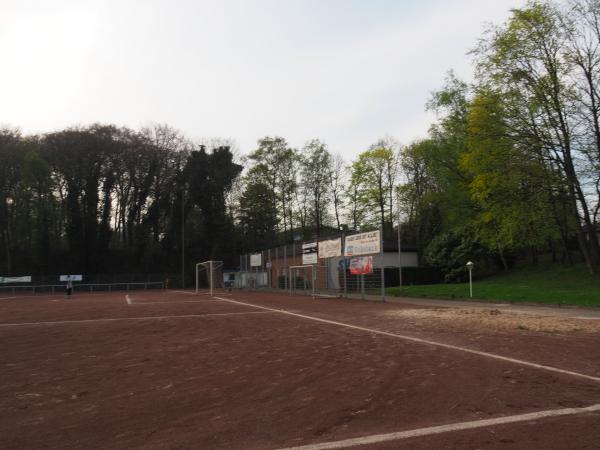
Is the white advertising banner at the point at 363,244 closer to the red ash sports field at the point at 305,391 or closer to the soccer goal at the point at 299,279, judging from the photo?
the soccer goal at the point at 299,279

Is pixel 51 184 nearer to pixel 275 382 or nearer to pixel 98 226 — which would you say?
pixel 98 226

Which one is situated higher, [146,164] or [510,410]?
[146,164]

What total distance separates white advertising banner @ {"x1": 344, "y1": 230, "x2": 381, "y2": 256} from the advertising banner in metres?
0.28

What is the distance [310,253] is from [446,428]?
93.1 ft

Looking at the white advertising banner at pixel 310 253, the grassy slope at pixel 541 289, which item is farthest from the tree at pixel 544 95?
the white advertising banner at pixel 310 253

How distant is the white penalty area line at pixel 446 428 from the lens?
14.4ft

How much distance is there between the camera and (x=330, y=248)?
29828mm

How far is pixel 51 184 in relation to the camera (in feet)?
187

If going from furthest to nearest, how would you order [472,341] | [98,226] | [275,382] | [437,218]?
[98,226] → [437,218] → [472,341] → [275,382]

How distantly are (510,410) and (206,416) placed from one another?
338 centimetres

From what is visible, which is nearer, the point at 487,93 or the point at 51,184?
the point at 487,93

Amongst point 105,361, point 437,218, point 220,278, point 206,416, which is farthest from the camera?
point 220,278

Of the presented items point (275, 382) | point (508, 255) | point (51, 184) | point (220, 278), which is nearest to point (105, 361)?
point (275, 382)

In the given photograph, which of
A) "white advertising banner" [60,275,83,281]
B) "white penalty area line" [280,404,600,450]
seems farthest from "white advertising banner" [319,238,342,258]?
"white advertising banner" [60,275,83,281]
